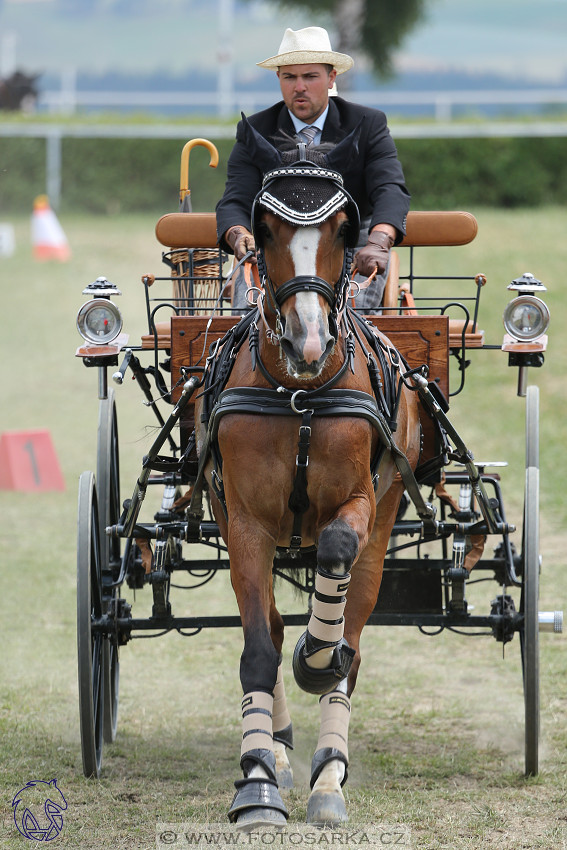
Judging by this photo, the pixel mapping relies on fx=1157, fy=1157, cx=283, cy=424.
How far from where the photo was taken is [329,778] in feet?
13.1

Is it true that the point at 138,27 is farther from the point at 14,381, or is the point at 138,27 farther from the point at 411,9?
the point at 14,381

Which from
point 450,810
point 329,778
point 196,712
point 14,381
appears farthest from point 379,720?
point 14,381

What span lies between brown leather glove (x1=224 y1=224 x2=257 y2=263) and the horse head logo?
2.28 meters

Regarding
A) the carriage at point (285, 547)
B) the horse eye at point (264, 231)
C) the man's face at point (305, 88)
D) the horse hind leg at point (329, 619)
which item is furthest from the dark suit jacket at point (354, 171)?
the horse hind leg at point (329, 619)

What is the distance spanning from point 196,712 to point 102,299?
2304mm

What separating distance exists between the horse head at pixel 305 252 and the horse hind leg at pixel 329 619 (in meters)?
0.56

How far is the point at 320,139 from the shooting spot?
5.07 m

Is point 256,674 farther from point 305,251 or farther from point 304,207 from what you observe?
point 304,207

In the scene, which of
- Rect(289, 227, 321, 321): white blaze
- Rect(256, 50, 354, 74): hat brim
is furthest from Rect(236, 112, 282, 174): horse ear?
Rect(256, 50, 354, 74): hat brim

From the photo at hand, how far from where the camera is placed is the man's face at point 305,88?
4938 millimetres

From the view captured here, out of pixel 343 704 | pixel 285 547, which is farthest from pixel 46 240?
pixel 343 704

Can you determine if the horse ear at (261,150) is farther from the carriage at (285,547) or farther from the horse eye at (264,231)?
the carriage at (285,547)

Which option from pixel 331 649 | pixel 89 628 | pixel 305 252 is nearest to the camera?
pixel 305 252

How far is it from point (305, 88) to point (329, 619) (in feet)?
7.71
